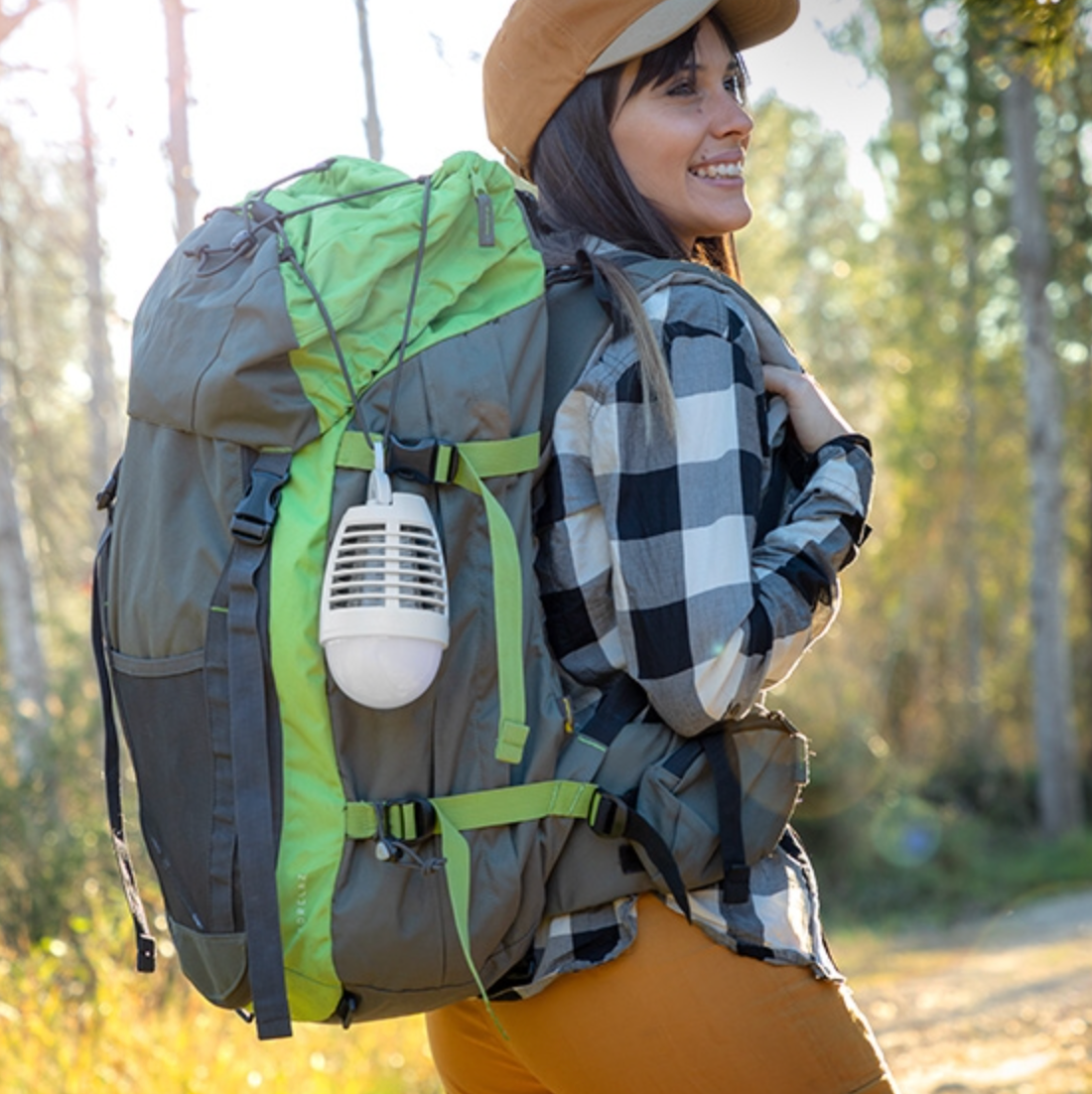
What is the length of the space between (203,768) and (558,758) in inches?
15.9

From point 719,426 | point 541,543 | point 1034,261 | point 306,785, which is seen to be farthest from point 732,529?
point 1034,261

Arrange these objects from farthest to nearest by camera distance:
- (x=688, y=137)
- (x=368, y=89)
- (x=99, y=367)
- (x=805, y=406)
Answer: (x=99, y=367) < (x=368, y=89) < (x=688, y=137) < (x=805, y=406)

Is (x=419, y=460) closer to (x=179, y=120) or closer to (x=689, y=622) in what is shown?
(x=689, y=622)

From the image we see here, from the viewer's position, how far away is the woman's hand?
Result: 1828 mm

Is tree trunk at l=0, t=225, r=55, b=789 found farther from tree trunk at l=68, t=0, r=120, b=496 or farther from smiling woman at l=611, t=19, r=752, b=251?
smiling woman at l=611, t=19, r=752, b=251

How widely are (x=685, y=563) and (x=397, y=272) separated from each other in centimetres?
48

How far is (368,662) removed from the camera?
4.95 feet

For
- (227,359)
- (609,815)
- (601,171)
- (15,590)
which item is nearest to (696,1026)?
(609,815)

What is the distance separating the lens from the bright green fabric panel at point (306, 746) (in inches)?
61.6

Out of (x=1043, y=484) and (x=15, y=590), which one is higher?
(x=15, y=590)

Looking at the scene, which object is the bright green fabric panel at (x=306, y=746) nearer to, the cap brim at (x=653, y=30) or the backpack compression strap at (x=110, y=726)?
the backpack compression strap at (x=110, y=726)

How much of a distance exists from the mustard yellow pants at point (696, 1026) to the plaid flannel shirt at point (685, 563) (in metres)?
0.03

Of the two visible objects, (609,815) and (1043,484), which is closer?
(609,815)

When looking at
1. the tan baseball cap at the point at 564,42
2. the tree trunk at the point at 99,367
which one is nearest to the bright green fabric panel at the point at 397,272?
the tan baseball cap at the point at 564,42
